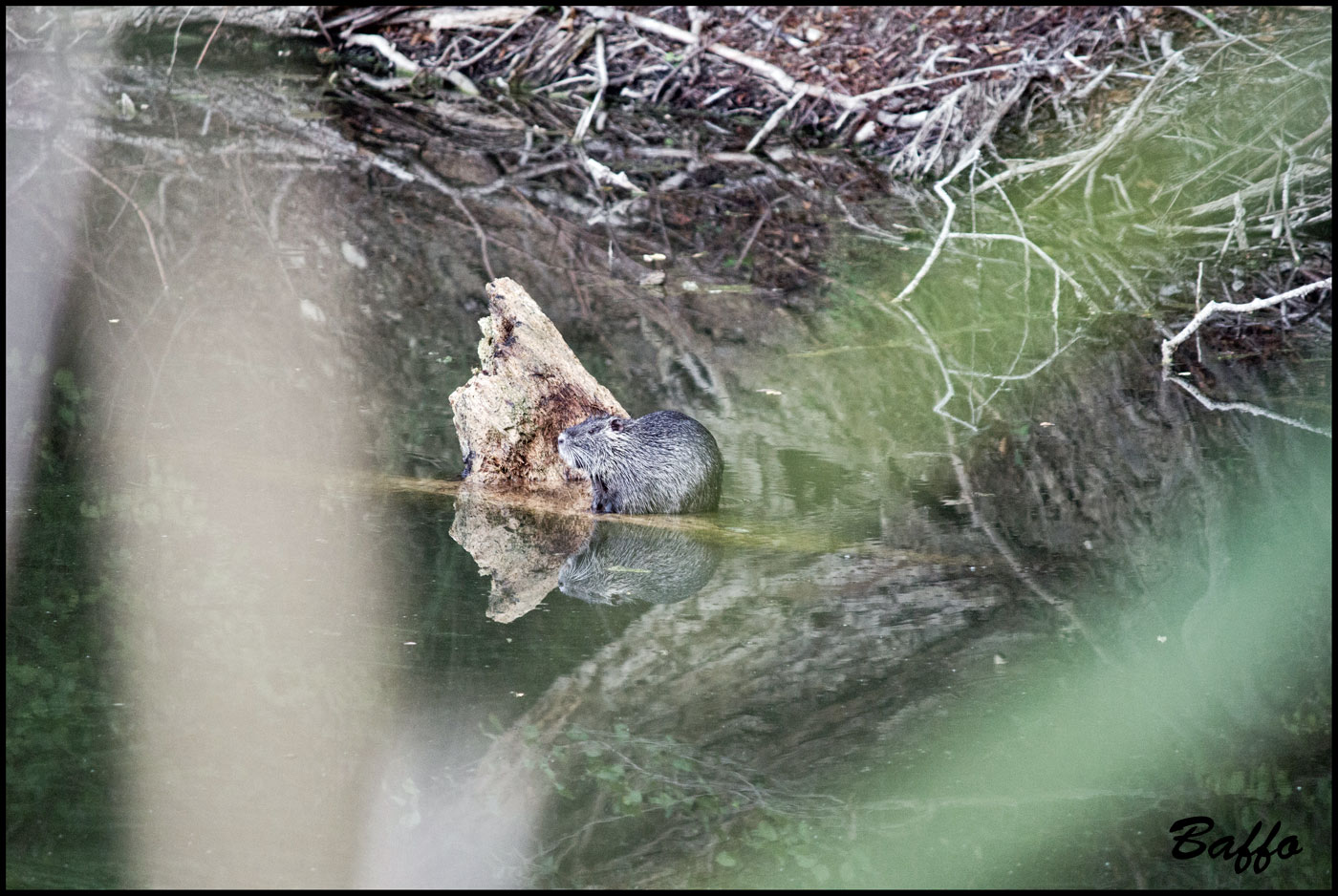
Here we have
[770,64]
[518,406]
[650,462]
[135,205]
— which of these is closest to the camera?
[650,462]

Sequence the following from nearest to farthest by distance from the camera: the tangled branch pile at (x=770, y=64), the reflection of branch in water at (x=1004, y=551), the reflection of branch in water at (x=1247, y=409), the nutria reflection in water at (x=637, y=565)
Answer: the reflection of branch in water at (x=1004, y=551)
the nutria reflection in water at (x=637, y=565)
the reflection of branch in water at (x=1247, y=409)
the tangled branch pile at (x=770, y=64)

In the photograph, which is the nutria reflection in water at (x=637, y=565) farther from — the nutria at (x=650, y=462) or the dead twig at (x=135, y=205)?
the dead twig at (x=135, y=205)

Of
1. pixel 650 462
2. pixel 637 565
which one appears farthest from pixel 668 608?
pixel 650 462

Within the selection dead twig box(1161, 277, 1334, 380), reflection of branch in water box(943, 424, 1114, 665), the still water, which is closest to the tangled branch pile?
the still water

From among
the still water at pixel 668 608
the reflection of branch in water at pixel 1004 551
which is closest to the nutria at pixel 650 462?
the still water at pixel 668 608

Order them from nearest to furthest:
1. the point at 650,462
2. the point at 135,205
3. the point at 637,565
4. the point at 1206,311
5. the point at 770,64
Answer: the point at 637,565, the point at 650,462, the point at 1206,311, the point at 135,205, the point at 770,64

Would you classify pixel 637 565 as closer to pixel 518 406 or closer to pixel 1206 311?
pixel 518 406

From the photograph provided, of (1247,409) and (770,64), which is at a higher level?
(1247,409)
